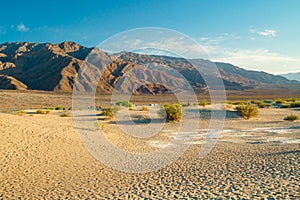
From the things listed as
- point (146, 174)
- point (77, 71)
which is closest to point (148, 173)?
point (146, 174)

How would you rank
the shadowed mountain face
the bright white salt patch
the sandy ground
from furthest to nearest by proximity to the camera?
the shadowed mountain face
the bright white salt patch
the sandy ground

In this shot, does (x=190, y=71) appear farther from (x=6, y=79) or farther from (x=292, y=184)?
(x=292, y=184)

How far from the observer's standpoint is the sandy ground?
7.46 meters

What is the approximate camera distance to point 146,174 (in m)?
9.62

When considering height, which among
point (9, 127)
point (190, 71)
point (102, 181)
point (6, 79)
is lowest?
point (102, 181)

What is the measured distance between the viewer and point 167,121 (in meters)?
24.2

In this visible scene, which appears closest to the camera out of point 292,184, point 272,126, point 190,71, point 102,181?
point 292,184

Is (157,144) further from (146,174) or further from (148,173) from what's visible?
(146,174)

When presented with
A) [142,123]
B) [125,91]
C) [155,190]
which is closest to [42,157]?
[155,190]

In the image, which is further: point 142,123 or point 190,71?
point 190,71

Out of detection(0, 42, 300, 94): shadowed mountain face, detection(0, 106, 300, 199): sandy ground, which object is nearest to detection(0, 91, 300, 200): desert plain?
detection(0, 106, 300, 199): sandy ground

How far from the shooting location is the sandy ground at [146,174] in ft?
24.5

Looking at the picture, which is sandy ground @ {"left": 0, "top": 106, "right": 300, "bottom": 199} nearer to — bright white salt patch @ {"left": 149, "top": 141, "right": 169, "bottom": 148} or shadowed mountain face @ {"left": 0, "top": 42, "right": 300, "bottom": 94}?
bright white salt patch @ {"left": 149, "top": 141, "right": 169, "bottom": 148}

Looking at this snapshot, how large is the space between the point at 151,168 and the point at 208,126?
12025 millimetres
